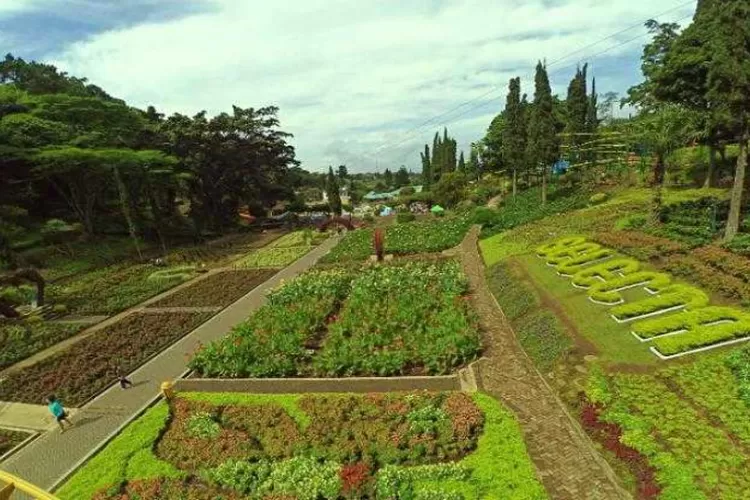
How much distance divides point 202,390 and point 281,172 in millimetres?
50588

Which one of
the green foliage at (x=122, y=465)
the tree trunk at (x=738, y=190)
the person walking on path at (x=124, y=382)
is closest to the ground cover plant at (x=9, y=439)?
the person walking on path at (x=124, y=382)

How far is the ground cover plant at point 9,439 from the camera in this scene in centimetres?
1731

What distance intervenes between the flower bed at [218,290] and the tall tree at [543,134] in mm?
25719

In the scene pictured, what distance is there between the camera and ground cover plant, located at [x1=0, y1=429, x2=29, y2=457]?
682 inches

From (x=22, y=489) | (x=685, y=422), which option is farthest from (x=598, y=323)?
(x=22, y=489)

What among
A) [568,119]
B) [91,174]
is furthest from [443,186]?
[91,174]

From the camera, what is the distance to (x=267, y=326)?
78.4ft

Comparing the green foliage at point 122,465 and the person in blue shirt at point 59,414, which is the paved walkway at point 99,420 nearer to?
the person in blue shirt at point 59,414

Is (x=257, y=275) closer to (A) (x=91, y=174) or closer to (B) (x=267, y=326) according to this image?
(B) (x=267, y=326)

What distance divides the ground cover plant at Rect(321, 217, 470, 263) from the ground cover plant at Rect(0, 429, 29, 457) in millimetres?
24316

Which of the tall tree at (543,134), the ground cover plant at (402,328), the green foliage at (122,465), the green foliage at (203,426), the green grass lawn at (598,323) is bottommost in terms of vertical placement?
the green foliage at (122,465)

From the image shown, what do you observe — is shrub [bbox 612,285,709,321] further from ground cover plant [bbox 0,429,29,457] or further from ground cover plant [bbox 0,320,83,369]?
ground cover plant [bbox 0,320,83,369]

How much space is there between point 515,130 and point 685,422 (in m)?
42.7

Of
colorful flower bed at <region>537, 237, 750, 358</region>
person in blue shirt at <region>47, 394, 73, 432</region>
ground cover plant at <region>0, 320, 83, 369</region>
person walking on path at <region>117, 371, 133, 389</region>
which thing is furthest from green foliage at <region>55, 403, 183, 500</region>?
colorful flower bed at <region>537, 237, 750, 358</region>
